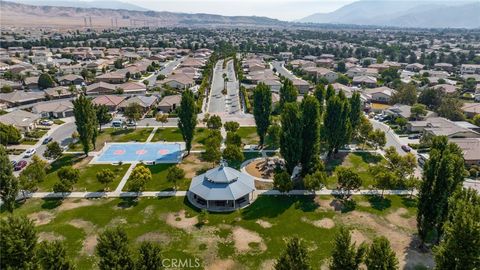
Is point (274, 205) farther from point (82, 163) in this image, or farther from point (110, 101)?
point (110, 101)

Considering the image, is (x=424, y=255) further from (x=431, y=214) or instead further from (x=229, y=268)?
(x=229, y=268)

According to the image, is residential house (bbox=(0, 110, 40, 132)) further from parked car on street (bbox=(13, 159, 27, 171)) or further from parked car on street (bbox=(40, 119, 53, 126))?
parked car on street (bbox=(13, 159, 27, 171))

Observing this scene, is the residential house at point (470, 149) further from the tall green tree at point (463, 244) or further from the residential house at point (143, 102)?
the residential house at point (143, 102)

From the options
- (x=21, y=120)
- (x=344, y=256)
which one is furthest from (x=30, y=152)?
(x=344, y=256)

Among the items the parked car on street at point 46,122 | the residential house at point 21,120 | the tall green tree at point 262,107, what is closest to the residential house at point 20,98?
the residential house at point 21,120

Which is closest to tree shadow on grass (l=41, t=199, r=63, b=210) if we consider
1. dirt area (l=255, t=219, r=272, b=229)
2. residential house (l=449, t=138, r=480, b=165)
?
dirt area (l=255, t=219, r=272, b=229)

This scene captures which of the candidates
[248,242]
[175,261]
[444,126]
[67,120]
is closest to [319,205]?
[248,242]
